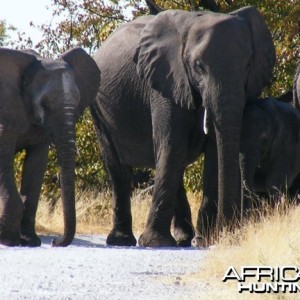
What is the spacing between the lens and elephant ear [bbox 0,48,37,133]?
16.2 meters

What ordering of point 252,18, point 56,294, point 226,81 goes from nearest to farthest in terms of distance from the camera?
point 56,294 → point 226,81 → point 252,18

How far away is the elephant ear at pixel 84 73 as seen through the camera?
56.7ft

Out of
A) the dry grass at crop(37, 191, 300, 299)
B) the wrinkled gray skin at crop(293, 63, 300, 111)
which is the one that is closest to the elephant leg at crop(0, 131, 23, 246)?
the dry grass at crop(37, 191, 300, 299)

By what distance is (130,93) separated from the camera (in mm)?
18391

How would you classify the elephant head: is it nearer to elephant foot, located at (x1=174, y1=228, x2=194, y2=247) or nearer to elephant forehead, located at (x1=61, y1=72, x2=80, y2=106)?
elephant forehead, located at (x1=61, y1=72, x2=80, y2=106)

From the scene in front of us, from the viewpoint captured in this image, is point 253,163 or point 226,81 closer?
point 226,81

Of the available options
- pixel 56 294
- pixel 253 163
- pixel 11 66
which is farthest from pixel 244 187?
pixel 56 294

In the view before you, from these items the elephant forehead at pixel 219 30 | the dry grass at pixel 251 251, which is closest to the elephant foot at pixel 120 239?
the dry grass at pixel 251 251

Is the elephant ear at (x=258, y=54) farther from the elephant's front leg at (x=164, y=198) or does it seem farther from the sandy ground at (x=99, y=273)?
the sandy ground at (x=99, y=273)

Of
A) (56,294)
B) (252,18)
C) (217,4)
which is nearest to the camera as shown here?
(56,294)

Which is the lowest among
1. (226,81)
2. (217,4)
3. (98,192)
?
(98,192)

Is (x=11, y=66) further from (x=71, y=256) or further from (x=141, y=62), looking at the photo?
(x=71, y=256)

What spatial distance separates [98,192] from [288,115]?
6.78m

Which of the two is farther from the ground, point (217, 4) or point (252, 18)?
point (252, 18)
